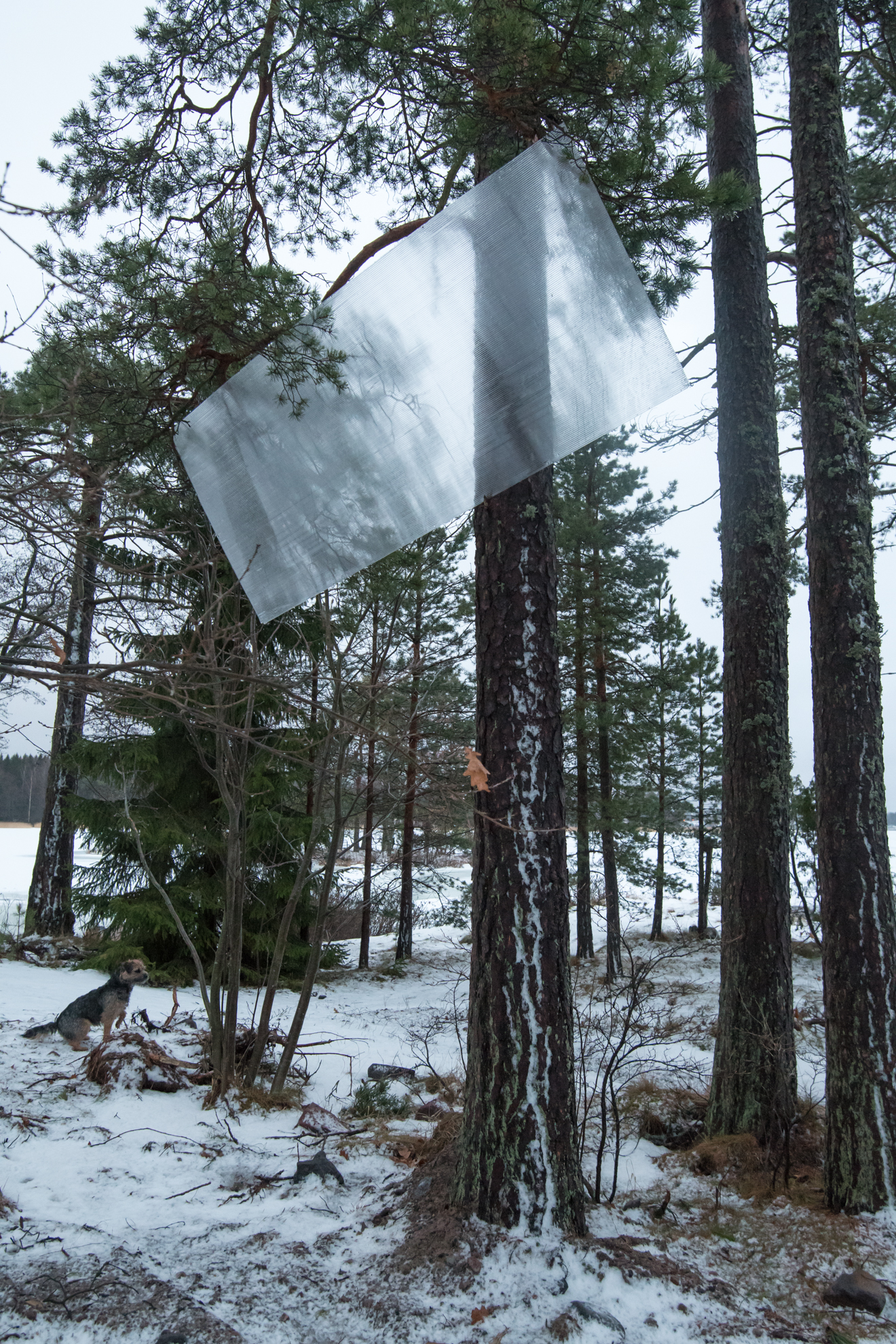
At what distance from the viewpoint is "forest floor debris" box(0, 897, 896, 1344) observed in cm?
238

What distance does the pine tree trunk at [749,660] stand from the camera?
13.7 feet

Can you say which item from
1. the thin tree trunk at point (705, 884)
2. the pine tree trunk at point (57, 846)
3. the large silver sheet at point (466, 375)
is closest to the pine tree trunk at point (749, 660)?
the large silver sheet at point (466, 375)

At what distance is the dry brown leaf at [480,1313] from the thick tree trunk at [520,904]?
13.9 inches

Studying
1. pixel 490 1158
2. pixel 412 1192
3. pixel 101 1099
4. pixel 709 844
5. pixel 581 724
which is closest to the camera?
pixel 490 1158

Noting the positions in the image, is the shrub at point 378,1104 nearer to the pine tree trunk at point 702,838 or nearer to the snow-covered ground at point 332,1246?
the snow-covered ground at point 332,1246

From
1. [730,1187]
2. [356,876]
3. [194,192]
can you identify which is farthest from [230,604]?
[356,876]

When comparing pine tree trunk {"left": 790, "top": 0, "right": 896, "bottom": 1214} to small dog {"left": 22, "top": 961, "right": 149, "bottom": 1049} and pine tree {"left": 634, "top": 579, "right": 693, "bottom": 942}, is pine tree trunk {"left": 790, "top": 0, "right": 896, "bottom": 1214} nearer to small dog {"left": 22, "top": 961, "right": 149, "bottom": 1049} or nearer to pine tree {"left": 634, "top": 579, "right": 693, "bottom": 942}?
small dog {"left": 22, "top": 961, "right": 149, "bottom": 1049}

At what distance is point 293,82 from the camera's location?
149 inches

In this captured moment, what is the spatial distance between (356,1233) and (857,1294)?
1.74 meters

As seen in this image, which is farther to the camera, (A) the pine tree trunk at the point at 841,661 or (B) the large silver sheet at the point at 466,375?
(A) the pine tree trunk at the point at 841,661

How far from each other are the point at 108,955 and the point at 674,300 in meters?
7.46

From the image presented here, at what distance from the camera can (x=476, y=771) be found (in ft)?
8.91

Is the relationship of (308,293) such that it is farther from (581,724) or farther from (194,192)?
(581,724)

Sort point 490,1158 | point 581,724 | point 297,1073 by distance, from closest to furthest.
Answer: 1. point 490,1158
2. point 297,1073
3. point 581,724
